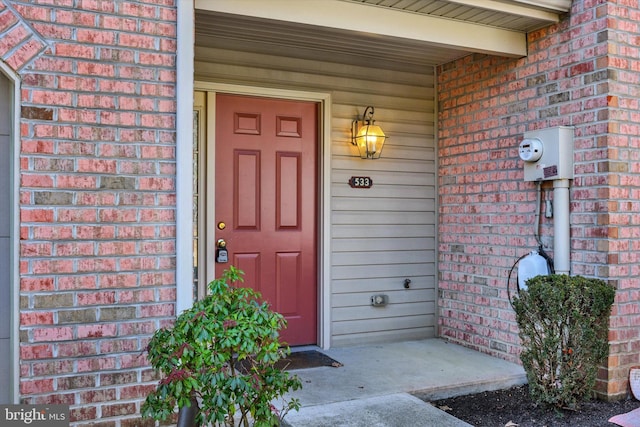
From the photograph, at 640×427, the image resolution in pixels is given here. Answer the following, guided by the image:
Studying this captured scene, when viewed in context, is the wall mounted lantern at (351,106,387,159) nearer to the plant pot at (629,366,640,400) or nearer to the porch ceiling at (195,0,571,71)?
the porch ceiling at (195,0,571,71)

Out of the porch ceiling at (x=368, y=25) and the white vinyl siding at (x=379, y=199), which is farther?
the white vinyl siding at (x=379, y=199)

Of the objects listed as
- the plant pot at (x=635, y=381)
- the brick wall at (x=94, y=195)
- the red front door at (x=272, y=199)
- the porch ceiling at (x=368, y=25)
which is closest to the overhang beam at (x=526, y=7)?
the porch ceiling at (x=368, y=25)

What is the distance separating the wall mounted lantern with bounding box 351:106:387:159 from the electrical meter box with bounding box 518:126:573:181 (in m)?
1.17

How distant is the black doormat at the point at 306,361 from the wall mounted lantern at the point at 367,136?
1.68 metres

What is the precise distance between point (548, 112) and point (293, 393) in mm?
2665

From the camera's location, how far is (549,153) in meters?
3.82

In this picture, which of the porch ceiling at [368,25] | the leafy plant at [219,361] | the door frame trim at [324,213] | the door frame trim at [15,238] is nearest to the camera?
the leafy plant at [219,361]

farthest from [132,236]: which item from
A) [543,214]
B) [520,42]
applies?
[520,42]

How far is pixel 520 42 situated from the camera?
417cm

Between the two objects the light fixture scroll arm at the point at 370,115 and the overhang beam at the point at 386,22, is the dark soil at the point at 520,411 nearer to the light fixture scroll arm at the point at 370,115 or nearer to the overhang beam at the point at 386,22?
the light fixture scroll arm at the point at 370,115

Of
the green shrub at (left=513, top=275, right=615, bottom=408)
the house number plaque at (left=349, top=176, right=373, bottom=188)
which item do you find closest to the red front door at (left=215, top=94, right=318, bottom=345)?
the house number plaque at (left=349, top=176, right=373, bottom=188)

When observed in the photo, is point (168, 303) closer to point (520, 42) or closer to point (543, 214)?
point (543, 214)

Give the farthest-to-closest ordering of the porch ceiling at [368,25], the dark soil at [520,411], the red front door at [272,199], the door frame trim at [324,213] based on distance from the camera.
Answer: the door frame trim at [324,213], the red front door at [272,199], the porch ceiling at [368,25], the dark soil at [520,411]

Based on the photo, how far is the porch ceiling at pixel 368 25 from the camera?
11.1 feet
